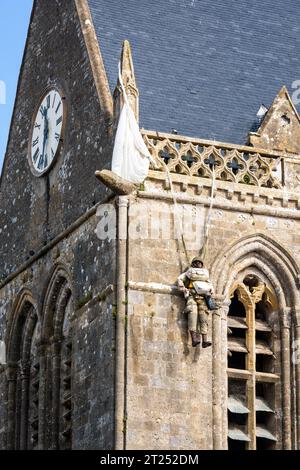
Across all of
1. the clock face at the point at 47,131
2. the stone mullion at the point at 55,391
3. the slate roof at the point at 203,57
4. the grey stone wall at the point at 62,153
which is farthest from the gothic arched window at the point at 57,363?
the slate roof at the point at 203,57

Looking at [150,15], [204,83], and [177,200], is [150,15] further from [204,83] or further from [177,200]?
[177,200]

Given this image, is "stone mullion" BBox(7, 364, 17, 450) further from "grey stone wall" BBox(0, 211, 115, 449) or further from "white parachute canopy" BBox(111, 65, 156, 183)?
"white parachute canopy" BBox(111, 65, 156, 183)

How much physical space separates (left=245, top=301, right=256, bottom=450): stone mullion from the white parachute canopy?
2909mm

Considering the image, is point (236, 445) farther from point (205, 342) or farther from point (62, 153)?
point (62, 153)

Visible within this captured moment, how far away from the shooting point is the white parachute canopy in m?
46.4

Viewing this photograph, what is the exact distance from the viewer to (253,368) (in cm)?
4700

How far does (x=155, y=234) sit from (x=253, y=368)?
2.76m

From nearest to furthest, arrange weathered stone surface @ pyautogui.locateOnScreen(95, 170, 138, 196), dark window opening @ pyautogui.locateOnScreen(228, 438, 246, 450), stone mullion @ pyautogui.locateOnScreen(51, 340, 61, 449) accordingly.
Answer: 1. weathered stone surface @ pyautogui.locateOnScreen(95, 170, 138, 196)
2. dark window opening @ pyautogui.locateOnScreen(228, 438, 246, 450)
3. stone mullion @ pyautogui.locateOnScreen(51, 340, 61, 449)

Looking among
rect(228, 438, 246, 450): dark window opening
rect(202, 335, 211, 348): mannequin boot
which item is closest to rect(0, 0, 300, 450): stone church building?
rect(228, 438, 246, 450): dark window opening

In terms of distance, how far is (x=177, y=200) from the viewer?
4681cm

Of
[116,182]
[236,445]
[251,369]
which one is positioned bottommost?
[236,445]

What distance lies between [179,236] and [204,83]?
396 cm

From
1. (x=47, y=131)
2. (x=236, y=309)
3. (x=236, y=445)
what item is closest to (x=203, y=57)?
(x=47, y=131)
